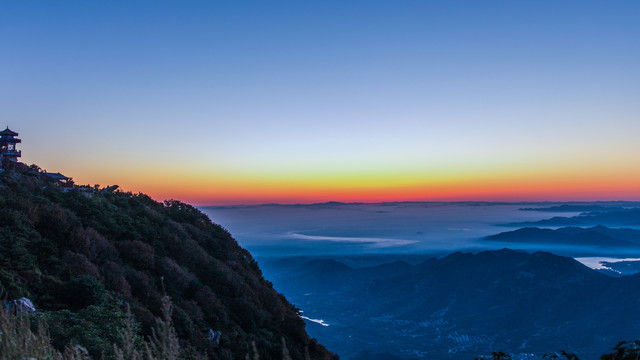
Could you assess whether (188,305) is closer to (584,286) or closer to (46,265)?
(46,265)

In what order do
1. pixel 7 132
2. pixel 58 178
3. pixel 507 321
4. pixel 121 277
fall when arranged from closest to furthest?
pixel 121 277, pixel 58 178, pixel 7 132, pixel 507 321

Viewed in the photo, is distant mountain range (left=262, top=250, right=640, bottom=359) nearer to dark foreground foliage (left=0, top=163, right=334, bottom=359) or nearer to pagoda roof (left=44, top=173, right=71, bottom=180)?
dark foreground foliage (left=0, top=163, right=334, bottom=359)

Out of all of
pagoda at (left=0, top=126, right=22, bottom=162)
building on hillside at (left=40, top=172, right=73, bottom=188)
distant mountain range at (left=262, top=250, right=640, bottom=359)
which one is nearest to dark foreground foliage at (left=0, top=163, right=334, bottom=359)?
building on hillside at (left=40, top=172, right=73, bottom=188)

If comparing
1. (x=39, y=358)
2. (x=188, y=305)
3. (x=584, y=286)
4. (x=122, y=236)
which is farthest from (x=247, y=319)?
(x=584, y=286)

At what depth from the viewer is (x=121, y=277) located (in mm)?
10117

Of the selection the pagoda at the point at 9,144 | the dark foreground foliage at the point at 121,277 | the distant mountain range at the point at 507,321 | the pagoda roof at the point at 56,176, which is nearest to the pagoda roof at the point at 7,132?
the pagoda at the point at 9,144

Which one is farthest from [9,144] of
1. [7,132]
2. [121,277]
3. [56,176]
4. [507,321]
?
[507,321]

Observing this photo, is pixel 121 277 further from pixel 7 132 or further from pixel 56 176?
pixel 7 132

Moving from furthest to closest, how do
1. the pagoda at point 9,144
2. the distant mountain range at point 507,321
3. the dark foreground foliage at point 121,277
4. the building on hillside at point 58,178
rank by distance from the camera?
the distant mountain range at point 507,321 < the pagoda at point 9,144 < the building on hillside at point 58,178 < the dark foreground foliage at point 121,277

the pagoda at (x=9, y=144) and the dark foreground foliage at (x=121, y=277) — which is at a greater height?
the pagoda at (x=9, y=144)

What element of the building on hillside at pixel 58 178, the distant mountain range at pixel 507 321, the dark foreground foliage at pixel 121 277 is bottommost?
the distant mountain range at pixel 507 321

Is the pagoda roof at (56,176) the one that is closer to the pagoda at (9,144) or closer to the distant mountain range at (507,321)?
the pagoda at (9,144)

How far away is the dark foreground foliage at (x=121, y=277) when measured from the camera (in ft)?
26.2

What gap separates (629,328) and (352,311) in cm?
11553
